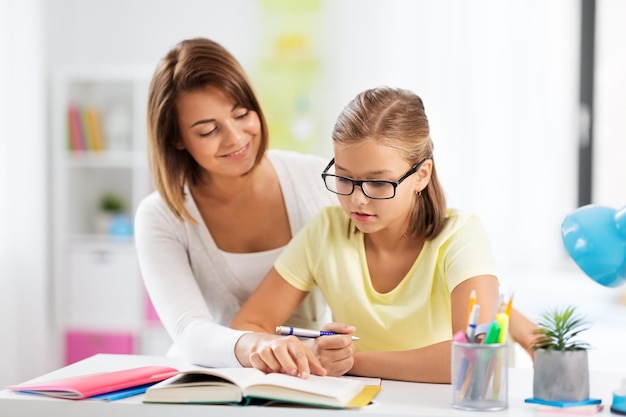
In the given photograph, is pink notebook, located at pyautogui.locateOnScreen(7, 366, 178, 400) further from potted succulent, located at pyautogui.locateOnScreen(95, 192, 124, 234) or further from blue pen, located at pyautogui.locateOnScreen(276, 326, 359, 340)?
potted succulent, located at pyautogui.locateOnScreen(95, 192, 124, 234)

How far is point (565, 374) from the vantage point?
4.30 ft

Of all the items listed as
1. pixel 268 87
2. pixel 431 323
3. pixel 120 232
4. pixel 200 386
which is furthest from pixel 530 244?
pixel 200 386

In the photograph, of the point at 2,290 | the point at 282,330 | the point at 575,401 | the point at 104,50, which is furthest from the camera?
the point at 104,50

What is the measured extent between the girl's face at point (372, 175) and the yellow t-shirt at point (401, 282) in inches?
5.5

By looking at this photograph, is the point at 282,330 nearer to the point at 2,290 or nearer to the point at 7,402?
the point at 7,402

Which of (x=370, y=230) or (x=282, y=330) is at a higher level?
(x=370, y=230)

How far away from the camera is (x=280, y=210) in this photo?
2164 mm

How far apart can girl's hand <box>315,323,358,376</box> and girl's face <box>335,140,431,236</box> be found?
0.22 metres

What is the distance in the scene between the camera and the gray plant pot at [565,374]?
131 centimetres

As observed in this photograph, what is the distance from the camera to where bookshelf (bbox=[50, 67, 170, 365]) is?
4.13 metres

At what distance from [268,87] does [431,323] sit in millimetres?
2629

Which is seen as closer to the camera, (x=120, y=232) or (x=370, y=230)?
(x=370, y=230)

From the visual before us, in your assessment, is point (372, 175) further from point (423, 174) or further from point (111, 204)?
point (111, 204)

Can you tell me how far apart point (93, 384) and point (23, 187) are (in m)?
2.89
